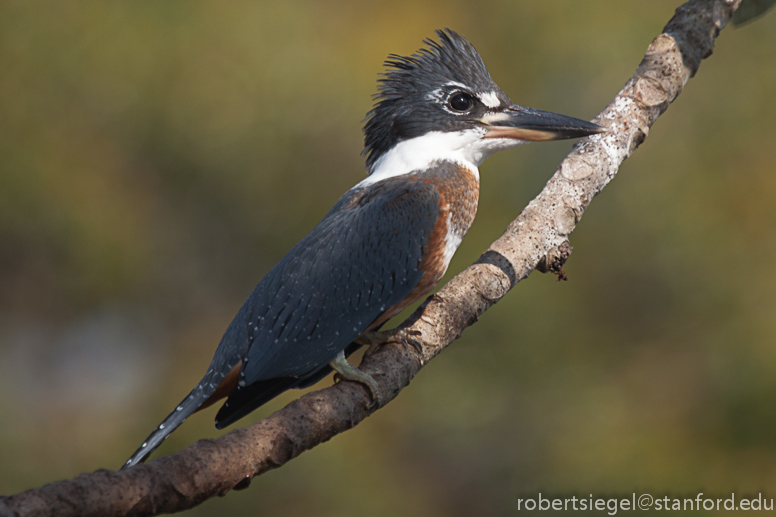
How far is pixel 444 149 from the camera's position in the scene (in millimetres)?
2195

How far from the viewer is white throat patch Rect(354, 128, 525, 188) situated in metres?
2.17

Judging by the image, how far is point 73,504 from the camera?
3.35 ft

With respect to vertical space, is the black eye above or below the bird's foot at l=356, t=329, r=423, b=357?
above

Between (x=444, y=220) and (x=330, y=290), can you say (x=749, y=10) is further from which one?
(x=330, y=290)

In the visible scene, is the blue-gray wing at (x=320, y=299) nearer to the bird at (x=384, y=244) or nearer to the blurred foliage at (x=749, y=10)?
the bird at (x=384, y=244)

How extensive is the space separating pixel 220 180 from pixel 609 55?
310 centimetres

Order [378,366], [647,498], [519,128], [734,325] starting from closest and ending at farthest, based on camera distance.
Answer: [378,366]
[519,128]
[647,498]
[734,325]

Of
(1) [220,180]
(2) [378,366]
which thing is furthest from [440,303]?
(1) [220,180]

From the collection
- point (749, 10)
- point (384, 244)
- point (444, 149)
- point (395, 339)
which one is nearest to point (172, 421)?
point (395, 339)

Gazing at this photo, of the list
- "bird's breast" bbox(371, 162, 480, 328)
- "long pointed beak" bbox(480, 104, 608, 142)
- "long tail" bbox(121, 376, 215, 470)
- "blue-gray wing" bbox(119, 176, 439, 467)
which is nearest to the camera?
"long tail" bbox(121, 376, 215, 470)

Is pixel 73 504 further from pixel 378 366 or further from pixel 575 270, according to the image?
pixel 575 270

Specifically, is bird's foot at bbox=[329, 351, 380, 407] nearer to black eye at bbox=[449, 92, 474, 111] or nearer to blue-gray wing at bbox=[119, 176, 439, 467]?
blue-gray wing at bbox=[119, 176, 439, 467]

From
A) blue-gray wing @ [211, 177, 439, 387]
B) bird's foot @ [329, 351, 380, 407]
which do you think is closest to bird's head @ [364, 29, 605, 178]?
blue-gray wing @ [211, 177, 439, 387]

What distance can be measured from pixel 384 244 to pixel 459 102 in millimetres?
631
